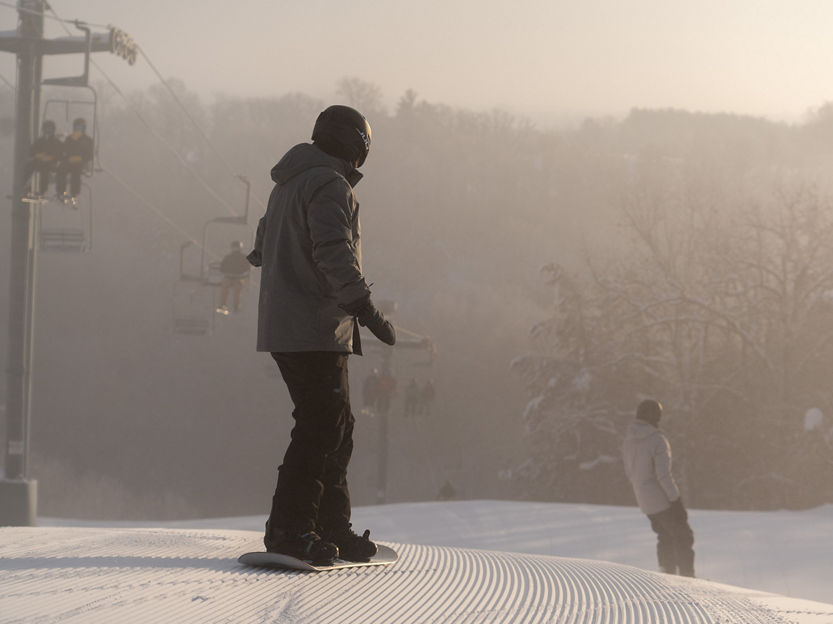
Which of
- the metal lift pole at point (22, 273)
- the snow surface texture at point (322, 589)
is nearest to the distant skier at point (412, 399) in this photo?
the metal lift pole at point (22, 273)

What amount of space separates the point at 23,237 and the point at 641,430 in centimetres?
914

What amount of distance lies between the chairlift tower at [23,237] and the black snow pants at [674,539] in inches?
355

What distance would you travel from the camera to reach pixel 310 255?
4016 millimetres

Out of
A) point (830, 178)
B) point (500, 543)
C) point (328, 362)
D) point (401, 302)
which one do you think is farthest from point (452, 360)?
point (328, 362)

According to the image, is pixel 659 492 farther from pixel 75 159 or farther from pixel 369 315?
pixel 75 159

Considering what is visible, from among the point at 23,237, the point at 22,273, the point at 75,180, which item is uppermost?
the point at 75,180

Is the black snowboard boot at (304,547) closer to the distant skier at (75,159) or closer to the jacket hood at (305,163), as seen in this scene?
the jacket hood at (305,163)

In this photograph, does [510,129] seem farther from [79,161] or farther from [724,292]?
[79,161]

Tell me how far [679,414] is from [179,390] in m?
50.0

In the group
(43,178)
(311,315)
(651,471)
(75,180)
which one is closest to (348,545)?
(311,315)

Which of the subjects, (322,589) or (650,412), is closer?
(322,589)

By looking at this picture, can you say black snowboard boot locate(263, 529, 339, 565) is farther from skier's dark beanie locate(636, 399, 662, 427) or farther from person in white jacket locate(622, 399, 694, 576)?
skier's dark beanie locate(636, 399, 662, 427)

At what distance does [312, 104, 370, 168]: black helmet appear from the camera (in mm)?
4141

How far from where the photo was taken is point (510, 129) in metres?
116
